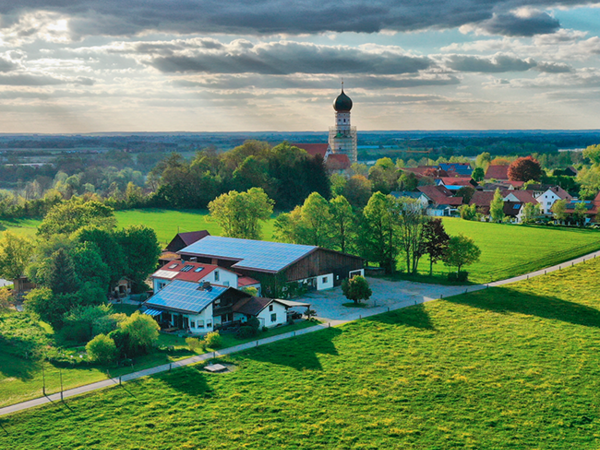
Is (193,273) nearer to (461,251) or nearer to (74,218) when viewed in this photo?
(74,218)

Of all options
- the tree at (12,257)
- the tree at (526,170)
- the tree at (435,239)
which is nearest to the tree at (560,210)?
the tree at (526,170)

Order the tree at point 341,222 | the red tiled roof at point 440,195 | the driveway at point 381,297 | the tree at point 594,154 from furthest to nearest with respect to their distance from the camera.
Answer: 1. the tree at point 594,154
2. the red tiled roof at point 440,195
3. the tree at point 341,222
4. the driveway at point 381,297

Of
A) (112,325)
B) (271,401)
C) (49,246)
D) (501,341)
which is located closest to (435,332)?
(501,341)

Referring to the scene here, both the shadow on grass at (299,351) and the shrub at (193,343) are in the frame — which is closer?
the shadow on grass at (299,351)

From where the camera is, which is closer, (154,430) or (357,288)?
(154,430)

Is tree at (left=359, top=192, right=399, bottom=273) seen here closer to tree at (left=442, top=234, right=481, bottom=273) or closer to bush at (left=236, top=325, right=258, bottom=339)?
tree at (left=442, top=234, right=481, bottom=273)

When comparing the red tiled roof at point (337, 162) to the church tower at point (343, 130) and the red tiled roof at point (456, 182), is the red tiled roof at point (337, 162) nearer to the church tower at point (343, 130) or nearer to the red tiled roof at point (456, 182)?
the church tower at point (343, 130)

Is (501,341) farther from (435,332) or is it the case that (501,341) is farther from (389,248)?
(389,248)

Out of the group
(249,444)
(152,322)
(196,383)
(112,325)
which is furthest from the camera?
(112,325)
